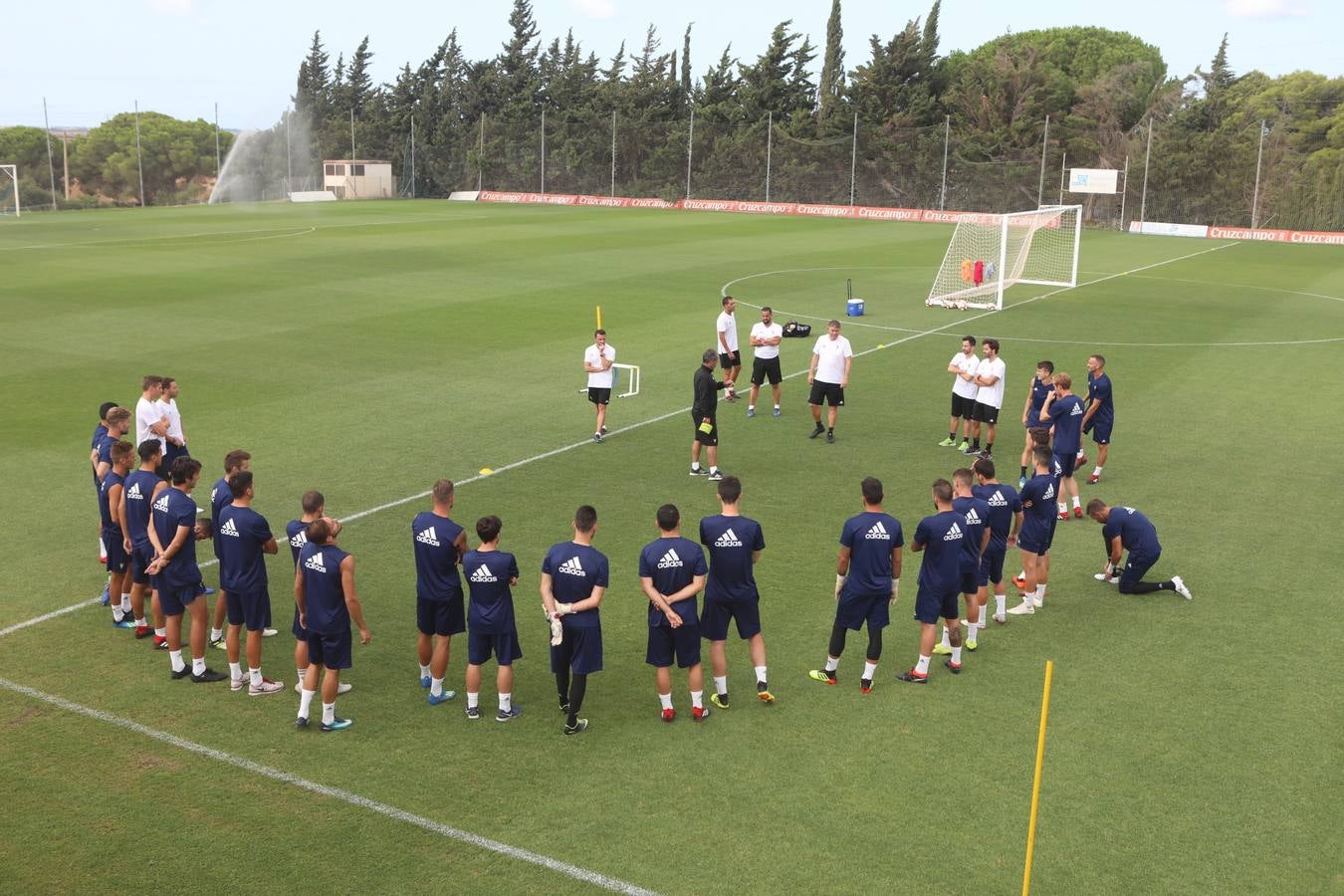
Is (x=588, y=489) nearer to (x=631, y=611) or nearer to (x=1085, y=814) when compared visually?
(x=631, y=611)

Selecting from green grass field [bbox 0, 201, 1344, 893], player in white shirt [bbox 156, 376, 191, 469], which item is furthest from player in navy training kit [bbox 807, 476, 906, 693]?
player in white shirt [bbox 156, 376, 191, 469]

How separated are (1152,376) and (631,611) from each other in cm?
1529

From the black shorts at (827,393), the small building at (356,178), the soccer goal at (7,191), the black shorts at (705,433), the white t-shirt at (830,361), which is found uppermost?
the small building at (356,178)

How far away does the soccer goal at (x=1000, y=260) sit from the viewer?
31.8 meters

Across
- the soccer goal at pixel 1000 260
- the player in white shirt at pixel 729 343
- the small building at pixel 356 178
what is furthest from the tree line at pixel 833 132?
the player in white shirt at pixel 729 343

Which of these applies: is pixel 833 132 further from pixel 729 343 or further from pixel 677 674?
pixel 677 674

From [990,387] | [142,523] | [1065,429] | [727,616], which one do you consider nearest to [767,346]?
[990,387]

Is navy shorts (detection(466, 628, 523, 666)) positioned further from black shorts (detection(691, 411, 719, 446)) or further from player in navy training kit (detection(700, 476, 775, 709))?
black shorts (detection(691, 411, 719, 446))

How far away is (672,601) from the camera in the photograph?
29.0 ft

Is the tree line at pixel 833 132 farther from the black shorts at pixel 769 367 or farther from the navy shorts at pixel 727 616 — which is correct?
the navy shorts at pixel 727 616

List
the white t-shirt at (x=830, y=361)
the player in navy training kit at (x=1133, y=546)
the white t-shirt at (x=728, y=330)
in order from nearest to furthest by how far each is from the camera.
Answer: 1. the player in navy training kit at (x=1133, y=546)
2. the white t-shirt at (x=830, y=361)
3. the white t-shirt at (x=728, y=330)

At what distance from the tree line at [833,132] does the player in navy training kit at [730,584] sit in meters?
57.7

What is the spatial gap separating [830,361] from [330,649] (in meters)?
10.4

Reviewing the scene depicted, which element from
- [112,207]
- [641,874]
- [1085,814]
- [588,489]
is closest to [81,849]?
[641,874]
